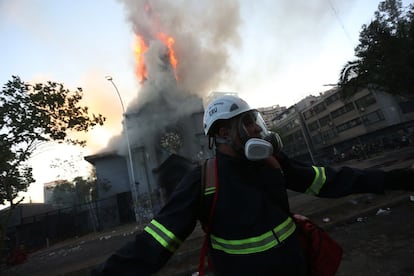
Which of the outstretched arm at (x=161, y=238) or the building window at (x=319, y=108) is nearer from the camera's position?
the outstretched arm at (x=161, y=238)

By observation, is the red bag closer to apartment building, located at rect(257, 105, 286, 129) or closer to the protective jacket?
the protective jacket

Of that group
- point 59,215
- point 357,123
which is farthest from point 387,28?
point 59,215

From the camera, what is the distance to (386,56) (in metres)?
14.3

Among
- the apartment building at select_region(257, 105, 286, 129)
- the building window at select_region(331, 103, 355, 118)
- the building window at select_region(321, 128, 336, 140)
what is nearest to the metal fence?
the building window at select_region(331, 103, 355, 118)

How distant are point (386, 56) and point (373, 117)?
26.4 meters

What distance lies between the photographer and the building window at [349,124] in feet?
130

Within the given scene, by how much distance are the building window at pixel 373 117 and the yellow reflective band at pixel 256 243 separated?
1624 inches

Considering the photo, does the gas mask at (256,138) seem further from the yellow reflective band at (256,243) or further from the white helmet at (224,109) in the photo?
the yellow reflective band at (256,243)

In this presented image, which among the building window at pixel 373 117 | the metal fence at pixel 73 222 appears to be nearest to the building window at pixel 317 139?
the building window at pixel 373 117

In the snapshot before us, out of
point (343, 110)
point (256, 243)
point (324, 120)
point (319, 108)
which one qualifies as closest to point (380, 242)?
point (256, 243)

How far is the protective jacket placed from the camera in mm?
1438

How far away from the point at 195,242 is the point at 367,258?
183 inches

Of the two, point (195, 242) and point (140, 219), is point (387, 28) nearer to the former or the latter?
point (195, 242)

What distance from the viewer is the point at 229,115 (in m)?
1.88
